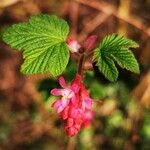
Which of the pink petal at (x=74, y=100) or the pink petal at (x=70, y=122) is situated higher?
the pink petal at (x=74, y=100)

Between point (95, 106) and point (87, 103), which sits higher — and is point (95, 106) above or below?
below

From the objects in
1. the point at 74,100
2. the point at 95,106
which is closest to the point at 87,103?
the point at 74,100

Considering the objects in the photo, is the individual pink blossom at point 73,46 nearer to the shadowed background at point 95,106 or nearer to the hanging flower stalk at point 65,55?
the hanging flower stalk at point 65,55

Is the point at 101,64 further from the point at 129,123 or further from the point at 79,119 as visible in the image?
the point at 129,123

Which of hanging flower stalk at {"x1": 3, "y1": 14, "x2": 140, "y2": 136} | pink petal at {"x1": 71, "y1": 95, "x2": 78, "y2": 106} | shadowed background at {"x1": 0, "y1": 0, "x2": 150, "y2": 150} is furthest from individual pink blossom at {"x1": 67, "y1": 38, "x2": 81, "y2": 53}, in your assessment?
shadowed background at {"x1": 0, "y1": 0, "x2": 150, "y2": 150}

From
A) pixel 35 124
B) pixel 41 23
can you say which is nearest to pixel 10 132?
pixel 35 124

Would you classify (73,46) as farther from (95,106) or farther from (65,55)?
(95,106)

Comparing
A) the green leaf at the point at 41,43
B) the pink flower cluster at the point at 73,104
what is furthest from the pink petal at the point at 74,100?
the green leaf at the point at 41,43
